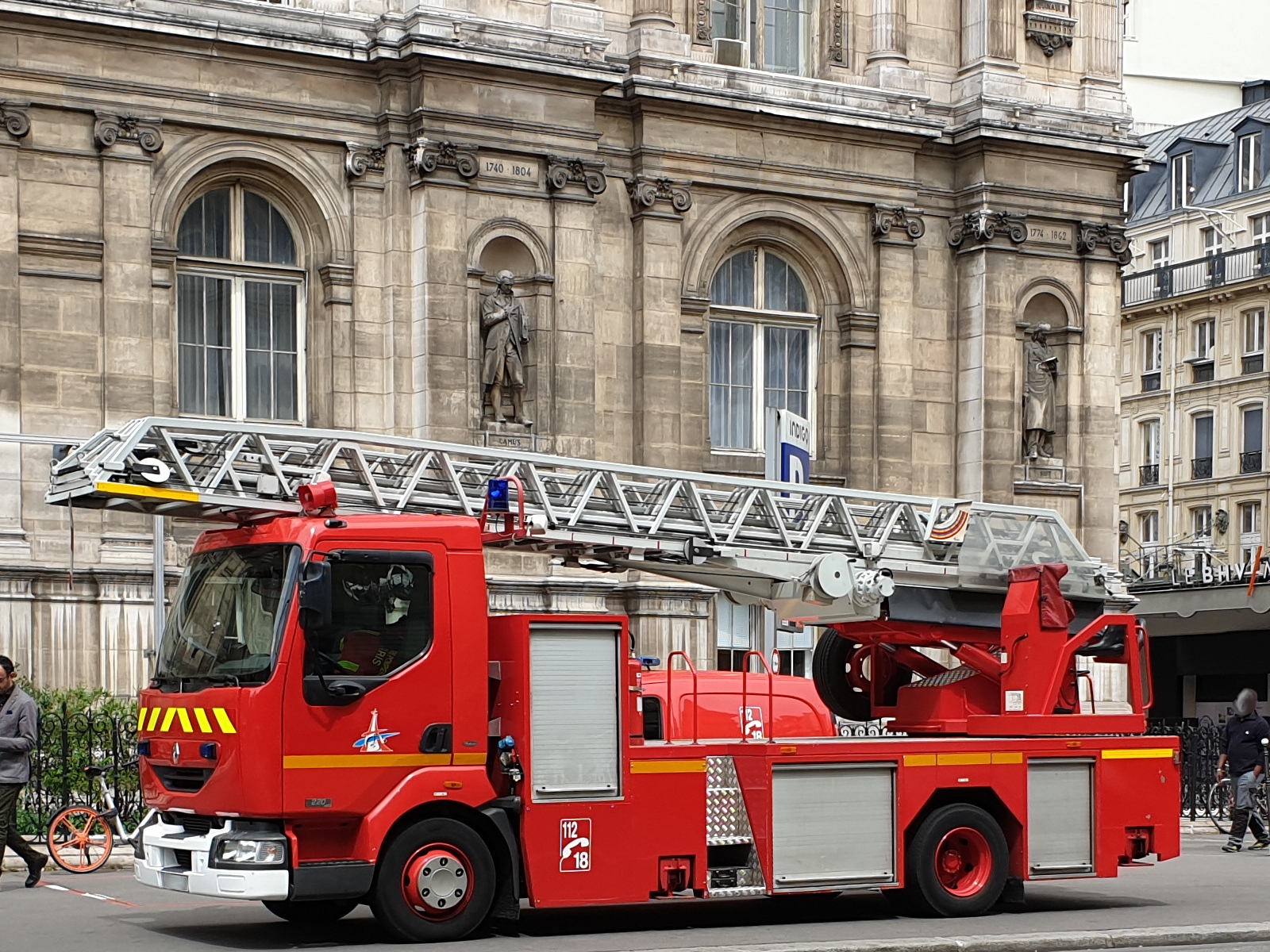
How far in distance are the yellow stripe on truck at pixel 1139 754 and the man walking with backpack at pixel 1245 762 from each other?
6.54 m

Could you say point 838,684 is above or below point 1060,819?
above

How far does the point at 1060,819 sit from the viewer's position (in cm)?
1775

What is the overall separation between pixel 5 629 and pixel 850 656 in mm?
12058

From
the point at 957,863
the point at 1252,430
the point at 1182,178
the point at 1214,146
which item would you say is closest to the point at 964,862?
the point at 957,863

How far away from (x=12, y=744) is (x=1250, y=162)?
57919 millimetres

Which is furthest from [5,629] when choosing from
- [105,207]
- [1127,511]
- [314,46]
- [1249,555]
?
[1127,511]

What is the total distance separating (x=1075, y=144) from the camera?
3447 centimetres

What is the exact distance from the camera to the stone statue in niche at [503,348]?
29.6 m

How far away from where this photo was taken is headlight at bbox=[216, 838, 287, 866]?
15.0m

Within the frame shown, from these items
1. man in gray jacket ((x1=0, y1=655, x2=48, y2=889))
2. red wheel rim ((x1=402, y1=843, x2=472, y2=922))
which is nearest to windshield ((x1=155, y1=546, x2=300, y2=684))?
red wheel rim ((x1=402, y1=843, x2=472, y2=922))

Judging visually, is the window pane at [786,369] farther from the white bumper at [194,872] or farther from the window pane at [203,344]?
the white bumper at [194,872]

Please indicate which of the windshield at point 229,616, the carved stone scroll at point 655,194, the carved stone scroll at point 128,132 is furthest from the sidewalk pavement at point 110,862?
the carved stone scroll at point 655,194

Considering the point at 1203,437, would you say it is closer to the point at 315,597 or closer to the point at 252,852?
the point at 315,597

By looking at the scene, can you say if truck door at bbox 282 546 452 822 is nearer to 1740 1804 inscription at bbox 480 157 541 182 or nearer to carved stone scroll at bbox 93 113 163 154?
carved stone scroll at bbox 93 113 163 154
